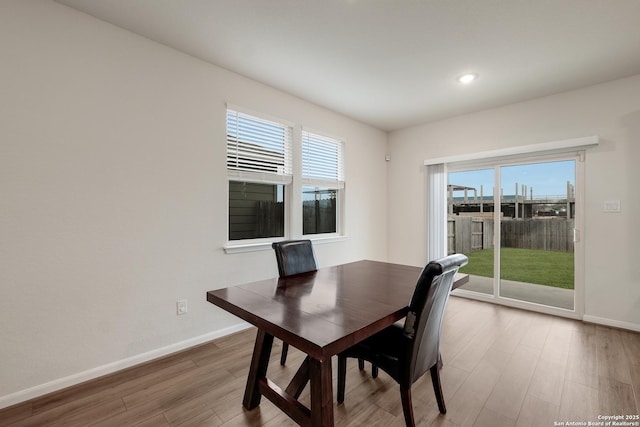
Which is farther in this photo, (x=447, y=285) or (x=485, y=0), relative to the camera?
(x=485, y=0)

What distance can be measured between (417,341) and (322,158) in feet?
9.28

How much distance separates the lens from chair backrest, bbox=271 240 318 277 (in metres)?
2.29

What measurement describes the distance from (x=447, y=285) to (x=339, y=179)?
272cm

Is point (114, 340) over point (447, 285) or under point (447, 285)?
under

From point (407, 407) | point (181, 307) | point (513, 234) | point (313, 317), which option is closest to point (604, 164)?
point (513, 234)

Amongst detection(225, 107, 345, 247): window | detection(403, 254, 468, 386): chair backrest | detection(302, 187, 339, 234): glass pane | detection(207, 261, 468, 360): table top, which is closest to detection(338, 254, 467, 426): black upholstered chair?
detection(403, 254, 468, 386): chair backrest

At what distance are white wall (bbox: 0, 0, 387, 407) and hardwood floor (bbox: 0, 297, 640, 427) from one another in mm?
265

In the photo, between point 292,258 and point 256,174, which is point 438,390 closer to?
point 292,258

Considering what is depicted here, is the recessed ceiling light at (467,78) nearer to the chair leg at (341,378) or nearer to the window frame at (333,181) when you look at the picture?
the window frame at (333,181)

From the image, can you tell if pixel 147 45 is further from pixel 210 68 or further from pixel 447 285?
pixel 447 285

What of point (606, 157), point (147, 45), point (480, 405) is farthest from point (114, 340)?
point (606, 157)

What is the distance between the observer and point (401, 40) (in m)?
2.32

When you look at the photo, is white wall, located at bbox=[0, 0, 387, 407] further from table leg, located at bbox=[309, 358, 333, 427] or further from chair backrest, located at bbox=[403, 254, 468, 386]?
chair backrest, located at bbox=[403, 254, 468, 386]

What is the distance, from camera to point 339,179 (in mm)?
4109
